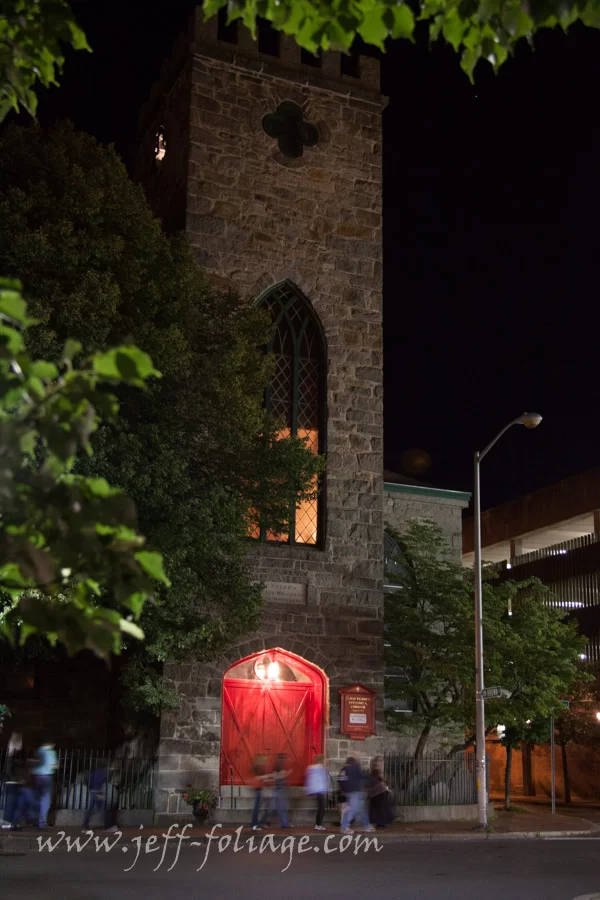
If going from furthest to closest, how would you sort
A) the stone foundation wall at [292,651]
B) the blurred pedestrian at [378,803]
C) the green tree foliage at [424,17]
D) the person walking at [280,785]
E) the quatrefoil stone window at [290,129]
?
the quatrefoil stone window at [290,129] → the stone foundation wall at [292,651] → the blurred pedestrian at [378,803] → the person walking at [280,785] → the green tree foliage at [424,17]

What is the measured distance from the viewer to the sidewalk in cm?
1731

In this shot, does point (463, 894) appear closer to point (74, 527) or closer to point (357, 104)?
point (74, 527)

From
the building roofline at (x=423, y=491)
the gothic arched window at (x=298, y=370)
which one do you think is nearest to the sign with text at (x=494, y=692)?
the gothic arched window at (x=298, y=370)

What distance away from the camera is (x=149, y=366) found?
13.0 feet

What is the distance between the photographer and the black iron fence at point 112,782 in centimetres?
2069

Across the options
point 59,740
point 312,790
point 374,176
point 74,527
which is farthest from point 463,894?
point 374,176

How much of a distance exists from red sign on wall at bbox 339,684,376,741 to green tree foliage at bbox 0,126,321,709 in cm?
392

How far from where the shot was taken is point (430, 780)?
25.1 meters

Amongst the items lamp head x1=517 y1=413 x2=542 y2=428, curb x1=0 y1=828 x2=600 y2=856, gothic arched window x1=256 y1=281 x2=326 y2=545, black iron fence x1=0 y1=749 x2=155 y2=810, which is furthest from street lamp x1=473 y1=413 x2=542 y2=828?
black iron fence x1=0 y1=749 x2=155 y2=810

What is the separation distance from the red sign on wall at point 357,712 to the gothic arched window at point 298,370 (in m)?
3.70

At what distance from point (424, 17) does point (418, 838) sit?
1781cm

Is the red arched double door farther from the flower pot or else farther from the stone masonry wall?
the stone masonry wall

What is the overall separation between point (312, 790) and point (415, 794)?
241 inches

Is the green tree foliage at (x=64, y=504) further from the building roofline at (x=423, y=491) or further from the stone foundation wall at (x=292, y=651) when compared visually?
the building roofline at (x=423, y=491)
